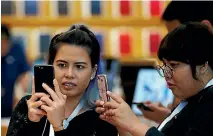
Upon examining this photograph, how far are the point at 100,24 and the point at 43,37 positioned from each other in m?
0.63

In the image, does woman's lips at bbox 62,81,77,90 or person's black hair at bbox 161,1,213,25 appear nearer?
woman's lips at bbox 62,81,77,90

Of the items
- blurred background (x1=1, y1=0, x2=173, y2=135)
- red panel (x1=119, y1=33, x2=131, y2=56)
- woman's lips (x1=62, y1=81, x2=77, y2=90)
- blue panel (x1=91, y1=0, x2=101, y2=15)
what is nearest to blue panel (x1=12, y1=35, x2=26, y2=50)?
blurred background (x1=1, y1=0, x2=173, y2=135)

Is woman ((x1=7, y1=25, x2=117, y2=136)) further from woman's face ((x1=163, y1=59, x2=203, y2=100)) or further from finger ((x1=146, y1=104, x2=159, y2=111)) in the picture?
finger ((x1=146, y1=104, x2=159, y2=111))

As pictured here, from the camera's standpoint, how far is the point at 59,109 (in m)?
1.59

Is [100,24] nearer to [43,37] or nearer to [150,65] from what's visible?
[43,37]

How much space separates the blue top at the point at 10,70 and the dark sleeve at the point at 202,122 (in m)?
3.10

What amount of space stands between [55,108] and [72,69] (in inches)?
9.4

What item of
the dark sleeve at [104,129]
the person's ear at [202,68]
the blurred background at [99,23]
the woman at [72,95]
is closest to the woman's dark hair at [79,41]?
the woman at [72,95]

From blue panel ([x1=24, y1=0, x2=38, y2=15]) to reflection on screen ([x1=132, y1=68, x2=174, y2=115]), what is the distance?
2107 millimetres

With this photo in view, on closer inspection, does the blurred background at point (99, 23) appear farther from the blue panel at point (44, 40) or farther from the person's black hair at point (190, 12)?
the person's black hair at point (190, 12)

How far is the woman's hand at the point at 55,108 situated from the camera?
5.20 feet

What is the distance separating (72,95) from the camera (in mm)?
1837

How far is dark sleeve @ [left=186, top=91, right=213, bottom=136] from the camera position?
153 cm

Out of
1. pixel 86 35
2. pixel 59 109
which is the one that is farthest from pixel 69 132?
pixel 86 35
